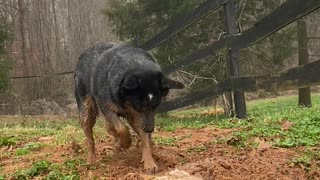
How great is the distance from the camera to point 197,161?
399 centimetres

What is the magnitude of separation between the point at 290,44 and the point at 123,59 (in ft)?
35.9

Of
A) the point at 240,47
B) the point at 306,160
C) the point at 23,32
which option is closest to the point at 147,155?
the point at 306,160

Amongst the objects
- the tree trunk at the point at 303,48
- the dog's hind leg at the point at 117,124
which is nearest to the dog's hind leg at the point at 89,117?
the dog's hind leg at the point at 117,124

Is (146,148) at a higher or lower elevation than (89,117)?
lower

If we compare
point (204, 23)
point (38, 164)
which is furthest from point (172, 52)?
point (38, 164)

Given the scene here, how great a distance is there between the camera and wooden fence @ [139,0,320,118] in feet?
17.3

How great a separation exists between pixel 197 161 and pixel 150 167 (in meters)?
0.44

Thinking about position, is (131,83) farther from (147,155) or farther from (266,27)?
(266,27)

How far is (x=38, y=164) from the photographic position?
172 inches

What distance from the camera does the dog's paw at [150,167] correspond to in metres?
3.86

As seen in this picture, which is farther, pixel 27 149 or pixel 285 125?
pixel 27 149

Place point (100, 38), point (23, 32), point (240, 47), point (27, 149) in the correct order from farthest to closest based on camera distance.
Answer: point (100, 38) → point (23, 32) → point (240, 47) → point (27, 149)

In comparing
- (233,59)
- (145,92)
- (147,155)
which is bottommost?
(147,155)

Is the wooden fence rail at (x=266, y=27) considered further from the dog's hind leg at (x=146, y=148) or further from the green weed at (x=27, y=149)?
the green weed at (x=27, y=149)
